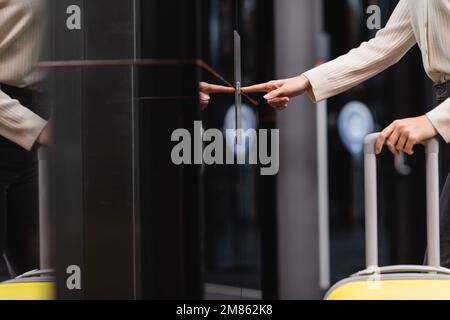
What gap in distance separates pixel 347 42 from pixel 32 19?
86cm

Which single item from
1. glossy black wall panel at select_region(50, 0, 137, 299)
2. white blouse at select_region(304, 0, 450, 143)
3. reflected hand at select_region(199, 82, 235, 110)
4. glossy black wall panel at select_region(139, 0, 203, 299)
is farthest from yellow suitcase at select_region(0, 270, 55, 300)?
white blouse at select_region(304, 0, 450, 143)

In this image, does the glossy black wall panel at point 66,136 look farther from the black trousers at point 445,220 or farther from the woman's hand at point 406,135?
the black trousers at point 445,220

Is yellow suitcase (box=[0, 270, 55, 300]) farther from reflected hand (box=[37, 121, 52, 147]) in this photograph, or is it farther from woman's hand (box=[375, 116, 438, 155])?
woman's hand (box=[375, 116, 438, 155])

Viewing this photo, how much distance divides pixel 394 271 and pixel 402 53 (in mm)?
544

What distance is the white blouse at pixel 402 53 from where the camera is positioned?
6.15 ft

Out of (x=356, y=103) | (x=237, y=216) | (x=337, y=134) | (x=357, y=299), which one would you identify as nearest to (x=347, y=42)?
(x=356, y=103)

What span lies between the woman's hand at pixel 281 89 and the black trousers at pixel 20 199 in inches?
23.2

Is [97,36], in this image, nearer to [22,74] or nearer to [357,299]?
[22,74]

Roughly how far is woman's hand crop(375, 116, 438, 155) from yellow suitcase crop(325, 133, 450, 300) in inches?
0.8

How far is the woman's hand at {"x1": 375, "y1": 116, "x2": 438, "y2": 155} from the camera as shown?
186 cm

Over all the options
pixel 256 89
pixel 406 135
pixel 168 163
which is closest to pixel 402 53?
pixel 406 135

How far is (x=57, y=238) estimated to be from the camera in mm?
1722

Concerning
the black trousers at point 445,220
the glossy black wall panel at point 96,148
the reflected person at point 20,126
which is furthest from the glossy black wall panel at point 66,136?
the black trousers at point 445,220

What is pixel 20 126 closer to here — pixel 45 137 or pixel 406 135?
pixel 45 137
